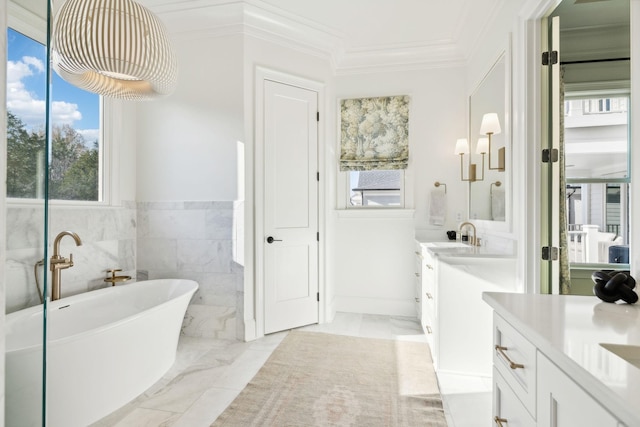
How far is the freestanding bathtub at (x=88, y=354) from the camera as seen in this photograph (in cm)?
108

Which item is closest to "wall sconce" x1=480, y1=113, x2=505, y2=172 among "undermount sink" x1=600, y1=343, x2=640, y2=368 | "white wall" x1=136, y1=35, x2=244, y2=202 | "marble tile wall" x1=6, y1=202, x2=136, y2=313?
"undermount sink" x1=600, y1=343, x2=640, y2=368

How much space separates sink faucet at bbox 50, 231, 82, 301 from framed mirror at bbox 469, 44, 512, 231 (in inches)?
118

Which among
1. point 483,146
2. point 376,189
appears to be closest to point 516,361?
point 483,146

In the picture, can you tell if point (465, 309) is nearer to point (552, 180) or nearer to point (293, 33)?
point (552, 180)

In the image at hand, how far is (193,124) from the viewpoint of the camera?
117 inches

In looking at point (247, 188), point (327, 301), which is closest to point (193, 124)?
point (247, 188)

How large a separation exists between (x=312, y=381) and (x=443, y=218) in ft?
7.07

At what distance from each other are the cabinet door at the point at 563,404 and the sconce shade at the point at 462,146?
2739 millimetres

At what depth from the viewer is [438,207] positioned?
11.3 ft

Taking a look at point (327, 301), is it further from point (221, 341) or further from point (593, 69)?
point (593, 69)

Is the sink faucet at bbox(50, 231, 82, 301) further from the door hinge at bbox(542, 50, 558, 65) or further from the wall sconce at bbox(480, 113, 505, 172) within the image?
the door hinge at bbox(542, 50, 558, 65)

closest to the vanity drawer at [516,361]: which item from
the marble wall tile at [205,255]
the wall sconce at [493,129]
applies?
the wall sconce at [493,129]

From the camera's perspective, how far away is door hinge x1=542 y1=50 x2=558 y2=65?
1.93 m

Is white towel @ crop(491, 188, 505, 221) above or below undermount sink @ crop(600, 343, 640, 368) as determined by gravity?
above
